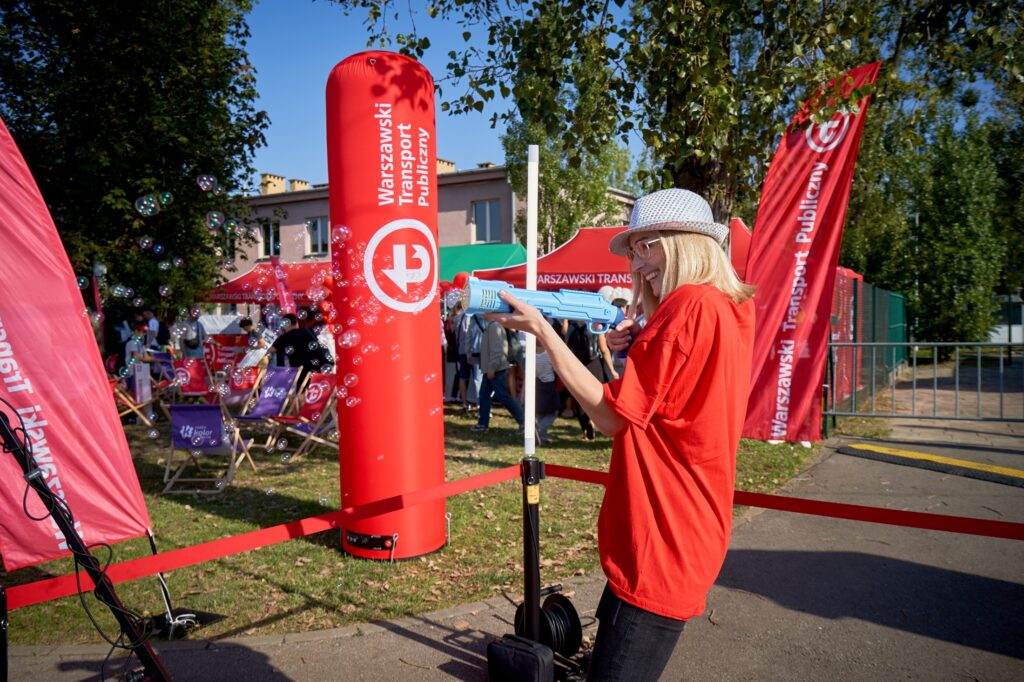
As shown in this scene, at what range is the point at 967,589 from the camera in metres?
4.92

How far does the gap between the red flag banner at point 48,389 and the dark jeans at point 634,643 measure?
3353 mm

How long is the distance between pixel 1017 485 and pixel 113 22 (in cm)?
1384

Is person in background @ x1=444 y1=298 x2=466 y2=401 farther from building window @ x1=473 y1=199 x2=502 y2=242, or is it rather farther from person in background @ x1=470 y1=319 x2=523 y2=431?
building window @ x1=473 y1=199 x2=502 y2=242

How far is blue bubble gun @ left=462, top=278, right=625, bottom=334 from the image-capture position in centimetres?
228

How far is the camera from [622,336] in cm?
270

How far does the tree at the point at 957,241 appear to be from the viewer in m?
24.3

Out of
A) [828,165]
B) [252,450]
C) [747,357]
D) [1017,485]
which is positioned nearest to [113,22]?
[252,450]

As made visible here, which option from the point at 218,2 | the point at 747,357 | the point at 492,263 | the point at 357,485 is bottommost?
the point at 357,485

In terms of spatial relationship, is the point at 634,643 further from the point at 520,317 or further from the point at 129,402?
the point at 129,402

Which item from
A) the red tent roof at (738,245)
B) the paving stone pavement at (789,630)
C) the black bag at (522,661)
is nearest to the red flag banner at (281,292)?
the paving stone pavement at (789,630)

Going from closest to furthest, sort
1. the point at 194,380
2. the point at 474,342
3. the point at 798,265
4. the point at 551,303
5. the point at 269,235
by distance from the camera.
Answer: the point at 551,303
the point at 798,265
the point at 194,380
the point at 474,342
the point at 269,235

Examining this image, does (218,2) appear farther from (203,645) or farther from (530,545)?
(530,545)

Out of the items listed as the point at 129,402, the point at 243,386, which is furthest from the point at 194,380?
the point at 243,386

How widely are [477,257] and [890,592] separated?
1399cm
